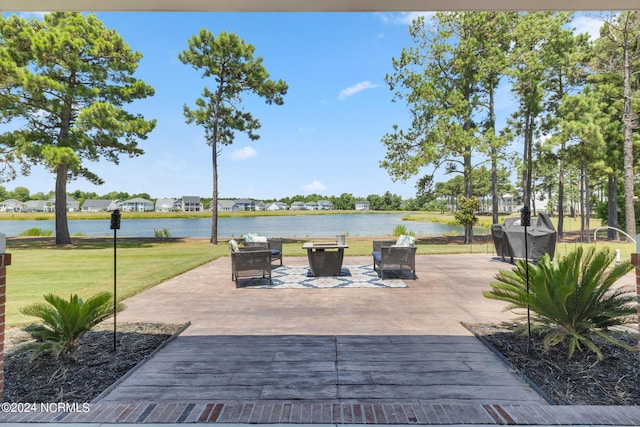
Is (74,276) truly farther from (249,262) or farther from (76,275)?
(249,262)

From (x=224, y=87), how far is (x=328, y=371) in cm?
1656

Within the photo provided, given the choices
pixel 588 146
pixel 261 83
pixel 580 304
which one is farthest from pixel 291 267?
pixel 588 146

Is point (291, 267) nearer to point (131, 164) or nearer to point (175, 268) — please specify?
point (175, 268)

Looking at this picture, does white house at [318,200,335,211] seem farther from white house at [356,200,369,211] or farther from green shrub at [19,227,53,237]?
green shrub at [19,227,53,237]

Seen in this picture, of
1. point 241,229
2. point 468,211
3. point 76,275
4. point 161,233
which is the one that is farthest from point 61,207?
point 468,211

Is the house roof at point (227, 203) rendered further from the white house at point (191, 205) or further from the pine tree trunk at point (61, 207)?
the pine tree trunk at point (61, 207)

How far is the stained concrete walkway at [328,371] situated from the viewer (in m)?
2.20

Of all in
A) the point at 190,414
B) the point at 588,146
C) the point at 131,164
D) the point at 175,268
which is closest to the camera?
the point at 190,414

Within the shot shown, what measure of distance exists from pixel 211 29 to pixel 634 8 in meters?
16.3

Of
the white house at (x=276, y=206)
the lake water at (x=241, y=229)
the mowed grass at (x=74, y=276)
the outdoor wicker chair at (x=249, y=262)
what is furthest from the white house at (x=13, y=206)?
the outdoor wicker chair at (x=249, y=262)

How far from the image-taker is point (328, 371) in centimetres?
282

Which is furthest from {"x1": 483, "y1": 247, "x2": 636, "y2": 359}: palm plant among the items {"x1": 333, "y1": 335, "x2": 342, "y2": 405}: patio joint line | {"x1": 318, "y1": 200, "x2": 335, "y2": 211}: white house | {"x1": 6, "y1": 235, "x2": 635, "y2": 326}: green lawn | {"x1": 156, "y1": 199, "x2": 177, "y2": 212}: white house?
{"x1": 318, "y1": 200, "x2": 335, "y2": 211}: white house

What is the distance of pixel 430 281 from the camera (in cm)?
662

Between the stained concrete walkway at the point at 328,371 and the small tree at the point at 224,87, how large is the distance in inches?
496
